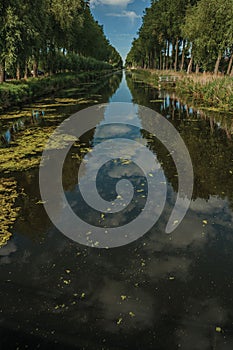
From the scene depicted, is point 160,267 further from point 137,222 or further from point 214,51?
point 214,51

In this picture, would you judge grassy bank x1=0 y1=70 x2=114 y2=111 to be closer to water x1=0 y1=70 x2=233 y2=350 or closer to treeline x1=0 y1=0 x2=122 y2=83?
treeline x1=0 y1=0 x2=122 y2=83

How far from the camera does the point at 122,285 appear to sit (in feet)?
15.0

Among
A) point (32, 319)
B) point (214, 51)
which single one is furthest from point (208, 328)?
point (214, 51)

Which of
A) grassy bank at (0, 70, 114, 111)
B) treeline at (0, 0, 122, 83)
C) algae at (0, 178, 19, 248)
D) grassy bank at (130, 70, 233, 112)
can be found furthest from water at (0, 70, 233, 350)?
treeline at (0, 0, 122, 83)

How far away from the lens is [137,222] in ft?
20.9

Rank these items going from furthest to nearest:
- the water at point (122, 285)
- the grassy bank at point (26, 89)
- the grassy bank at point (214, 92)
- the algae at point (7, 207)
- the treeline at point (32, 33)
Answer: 1. the treeline at point (32, 33)
2. the grassy bank at point (26, 89)
3. the grassy bank at point (214, 92)
4. the algae at point (7, 207)
5. the water at point (122, 285)

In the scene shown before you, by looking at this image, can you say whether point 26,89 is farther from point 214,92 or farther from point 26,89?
point 214,92

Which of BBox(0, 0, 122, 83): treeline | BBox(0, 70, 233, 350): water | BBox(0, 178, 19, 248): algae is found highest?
BBox(0, 0, 122, 83): treeline

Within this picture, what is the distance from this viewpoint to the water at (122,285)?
3.69m

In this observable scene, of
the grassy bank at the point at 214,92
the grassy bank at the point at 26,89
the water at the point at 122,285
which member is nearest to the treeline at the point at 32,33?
the grassy bank at the point at 26,89

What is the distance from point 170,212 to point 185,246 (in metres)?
1.38

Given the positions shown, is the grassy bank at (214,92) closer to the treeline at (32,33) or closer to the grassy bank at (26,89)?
the grassy bank at (26,89)

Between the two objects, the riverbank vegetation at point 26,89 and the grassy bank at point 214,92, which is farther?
the riverbank vegetation at point 26,89

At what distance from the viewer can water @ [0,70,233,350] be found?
12.1 ft
